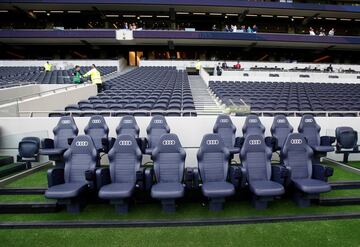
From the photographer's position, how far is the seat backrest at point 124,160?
495cm

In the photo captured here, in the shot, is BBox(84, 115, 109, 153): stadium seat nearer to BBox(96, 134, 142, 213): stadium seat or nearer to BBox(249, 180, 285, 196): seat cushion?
BBox(96, 134, 142, 213): stadium seat

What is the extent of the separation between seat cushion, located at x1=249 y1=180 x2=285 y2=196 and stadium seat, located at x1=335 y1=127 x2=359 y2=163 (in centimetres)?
302

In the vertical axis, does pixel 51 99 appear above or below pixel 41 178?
above

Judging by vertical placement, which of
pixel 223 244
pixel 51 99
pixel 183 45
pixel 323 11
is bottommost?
pixel 223 244

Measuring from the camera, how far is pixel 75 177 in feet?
16.5

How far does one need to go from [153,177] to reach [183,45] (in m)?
27.4

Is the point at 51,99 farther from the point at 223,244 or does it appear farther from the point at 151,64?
the point at 151,64

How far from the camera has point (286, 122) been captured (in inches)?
268

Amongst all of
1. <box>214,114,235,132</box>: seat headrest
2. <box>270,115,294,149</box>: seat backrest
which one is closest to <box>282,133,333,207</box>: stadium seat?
<box>270,115,294,149</box>: seat backrest

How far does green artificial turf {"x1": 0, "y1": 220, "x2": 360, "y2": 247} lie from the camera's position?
3787mm

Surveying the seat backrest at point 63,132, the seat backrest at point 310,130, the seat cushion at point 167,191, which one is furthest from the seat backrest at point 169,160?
the seat backrest at point 310,130

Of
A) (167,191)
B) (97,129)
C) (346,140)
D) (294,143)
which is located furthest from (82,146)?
(346,140)

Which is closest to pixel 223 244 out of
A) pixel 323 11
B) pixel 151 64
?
pixel 151 64

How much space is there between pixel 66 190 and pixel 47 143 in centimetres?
237
